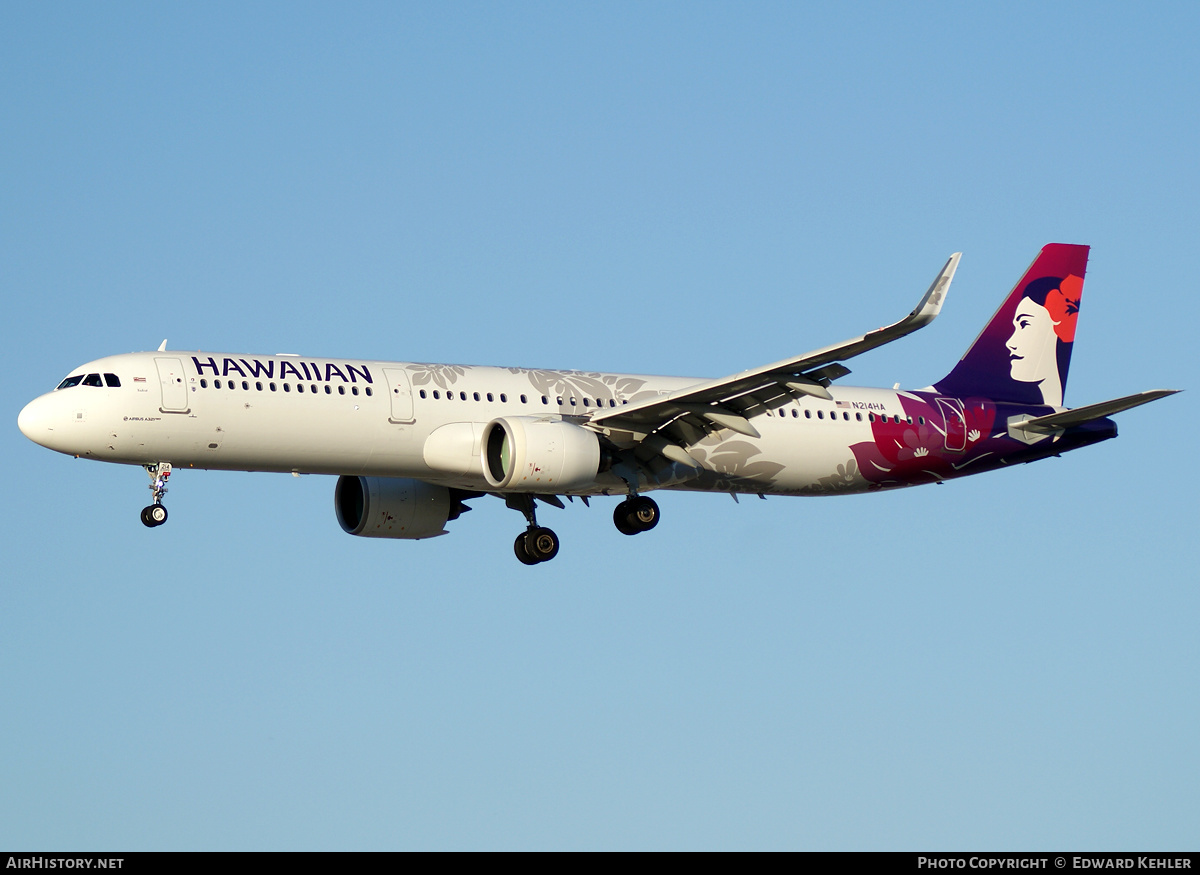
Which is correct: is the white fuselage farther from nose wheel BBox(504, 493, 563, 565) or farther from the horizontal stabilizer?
the horizontal stabilizer

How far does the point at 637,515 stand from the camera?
41562 mm

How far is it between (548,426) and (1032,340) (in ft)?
54.7

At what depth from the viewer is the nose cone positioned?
36.6 m

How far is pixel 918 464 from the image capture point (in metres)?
44.5

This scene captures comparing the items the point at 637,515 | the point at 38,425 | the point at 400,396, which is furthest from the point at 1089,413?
the point at 38,425

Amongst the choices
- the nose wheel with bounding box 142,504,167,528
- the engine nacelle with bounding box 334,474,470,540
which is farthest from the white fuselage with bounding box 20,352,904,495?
the engine nacelle with bounding box 334,474,470,540

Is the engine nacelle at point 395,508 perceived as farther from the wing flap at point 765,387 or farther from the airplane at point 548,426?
the wing flap at point 765,387

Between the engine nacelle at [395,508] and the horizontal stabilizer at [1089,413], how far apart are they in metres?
15.8

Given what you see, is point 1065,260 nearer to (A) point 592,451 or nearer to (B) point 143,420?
(A) point 592,451

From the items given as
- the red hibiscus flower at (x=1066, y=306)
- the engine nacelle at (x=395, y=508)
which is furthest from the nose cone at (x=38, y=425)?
the red hibiscus flower at (x=1066, y=306)

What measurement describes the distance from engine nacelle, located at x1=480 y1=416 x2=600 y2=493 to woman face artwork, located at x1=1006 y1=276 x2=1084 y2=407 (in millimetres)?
14930

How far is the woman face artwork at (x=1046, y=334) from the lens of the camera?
47.4 meters

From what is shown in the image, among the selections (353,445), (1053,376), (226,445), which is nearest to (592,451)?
(353,445)
